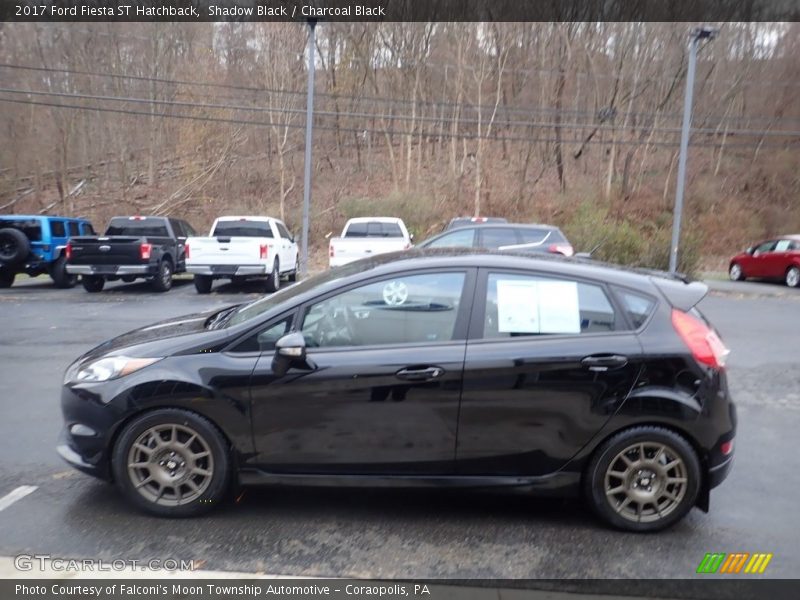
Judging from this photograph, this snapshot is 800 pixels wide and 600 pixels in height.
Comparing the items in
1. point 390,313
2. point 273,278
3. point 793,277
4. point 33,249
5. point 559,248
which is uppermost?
point 390,313

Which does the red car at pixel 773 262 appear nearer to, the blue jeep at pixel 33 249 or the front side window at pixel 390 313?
the front side window at pixel 390 313

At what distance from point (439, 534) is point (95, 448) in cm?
209

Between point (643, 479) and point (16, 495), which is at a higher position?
point (643, 479)

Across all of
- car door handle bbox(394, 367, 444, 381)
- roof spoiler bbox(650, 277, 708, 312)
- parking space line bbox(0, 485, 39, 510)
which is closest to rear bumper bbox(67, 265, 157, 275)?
parking space line bbox(0, 485, 39, 510)

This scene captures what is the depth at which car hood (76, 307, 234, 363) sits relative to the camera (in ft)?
13.0

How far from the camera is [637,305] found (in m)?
3.91

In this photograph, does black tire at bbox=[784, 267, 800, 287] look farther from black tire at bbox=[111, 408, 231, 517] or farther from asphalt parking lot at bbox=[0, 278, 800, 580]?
black tire at bbox=[111, 408, 231, 517]

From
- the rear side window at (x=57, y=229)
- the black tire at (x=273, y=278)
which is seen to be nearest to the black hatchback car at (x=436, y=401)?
the black tire at (x=273, y=278)

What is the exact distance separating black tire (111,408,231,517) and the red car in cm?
2026

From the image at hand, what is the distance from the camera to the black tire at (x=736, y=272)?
21.7 meters

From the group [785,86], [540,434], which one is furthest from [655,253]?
[785,86]

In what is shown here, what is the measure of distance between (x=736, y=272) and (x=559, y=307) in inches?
819

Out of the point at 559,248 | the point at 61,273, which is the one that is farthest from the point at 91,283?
the point at 559,248

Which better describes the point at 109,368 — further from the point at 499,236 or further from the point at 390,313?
the point at 499,236
